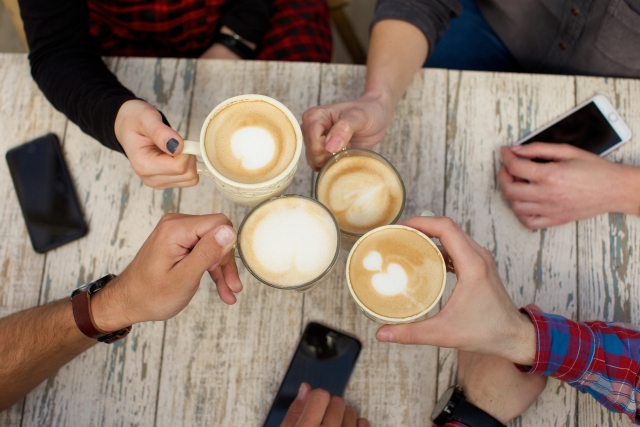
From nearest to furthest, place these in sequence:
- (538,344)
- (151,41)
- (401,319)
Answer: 1. (401,319)
2. (538,344)
3. (151,41)

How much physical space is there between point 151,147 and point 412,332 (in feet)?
1.97

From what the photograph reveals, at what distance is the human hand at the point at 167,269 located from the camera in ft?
2.64

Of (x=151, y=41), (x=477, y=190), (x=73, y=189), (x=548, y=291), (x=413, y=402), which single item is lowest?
(x=413, y=402)

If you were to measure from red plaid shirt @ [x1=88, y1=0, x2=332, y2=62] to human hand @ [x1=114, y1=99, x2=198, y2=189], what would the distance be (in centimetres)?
41

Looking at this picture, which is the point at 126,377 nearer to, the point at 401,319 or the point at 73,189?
the point at 73,189

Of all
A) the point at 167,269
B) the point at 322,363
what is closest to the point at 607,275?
the point at 322,363

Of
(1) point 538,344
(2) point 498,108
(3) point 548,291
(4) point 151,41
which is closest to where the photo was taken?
(1) point 538,344

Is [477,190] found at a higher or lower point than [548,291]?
higher

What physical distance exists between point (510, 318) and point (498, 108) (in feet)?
1.71

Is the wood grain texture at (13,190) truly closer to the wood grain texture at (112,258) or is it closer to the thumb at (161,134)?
the wood grain texture at (112,258)

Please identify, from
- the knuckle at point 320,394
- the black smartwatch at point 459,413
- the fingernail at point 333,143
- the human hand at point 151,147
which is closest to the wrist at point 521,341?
the black smartwatch at point 459,413

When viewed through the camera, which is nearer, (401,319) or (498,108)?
(401,319)

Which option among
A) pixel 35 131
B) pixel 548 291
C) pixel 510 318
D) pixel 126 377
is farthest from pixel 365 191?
pixel 35 131

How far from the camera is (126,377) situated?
988 mm
